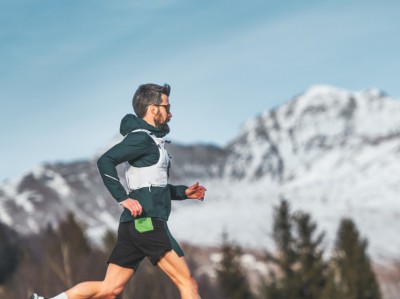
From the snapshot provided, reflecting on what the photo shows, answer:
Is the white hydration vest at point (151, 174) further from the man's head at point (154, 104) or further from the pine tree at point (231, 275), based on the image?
the pine tree at point (231, 275)

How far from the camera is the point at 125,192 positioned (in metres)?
7.11

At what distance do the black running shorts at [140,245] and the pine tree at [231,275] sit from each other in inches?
2902

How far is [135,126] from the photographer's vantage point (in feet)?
24.6

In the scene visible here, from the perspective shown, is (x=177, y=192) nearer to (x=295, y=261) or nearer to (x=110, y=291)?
(x=110, y=291)

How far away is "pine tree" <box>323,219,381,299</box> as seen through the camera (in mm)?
83312

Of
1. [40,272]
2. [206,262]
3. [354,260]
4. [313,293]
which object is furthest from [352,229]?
[206,262]

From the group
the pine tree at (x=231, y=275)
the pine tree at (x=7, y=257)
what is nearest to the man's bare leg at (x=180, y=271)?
the pine tree at (x=231, y=275)

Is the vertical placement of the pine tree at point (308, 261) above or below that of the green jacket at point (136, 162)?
below

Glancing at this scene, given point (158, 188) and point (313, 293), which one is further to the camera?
point (313, 293)

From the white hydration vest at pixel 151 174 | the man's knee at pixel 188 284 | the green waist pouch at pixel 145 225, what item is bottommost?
the man's knee at pixel 188 284

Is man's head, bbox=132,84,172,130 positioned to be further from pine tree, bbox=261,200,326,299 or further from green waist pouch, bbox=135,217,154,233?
pine tree, bbox=261,200,326,299

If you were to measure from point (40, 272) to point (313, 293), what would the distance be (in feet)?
76.0

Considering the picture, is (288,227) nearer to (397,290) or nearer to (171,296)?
(171,296)

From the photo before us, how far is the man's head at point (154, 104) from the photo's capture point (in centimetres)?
759
